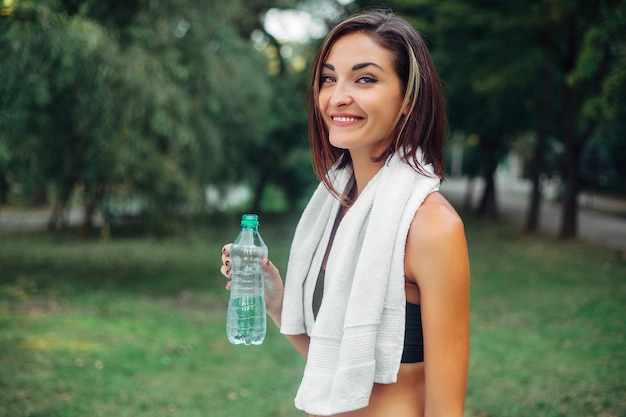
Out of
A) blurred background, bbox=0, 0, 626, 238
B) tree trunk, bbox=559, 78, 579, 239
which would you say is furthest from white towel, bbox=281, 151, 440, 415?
tree trunk, bbox=559, 78, 579, 239

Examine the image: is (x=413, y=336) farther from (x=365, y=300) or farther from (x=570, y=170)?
(x=570, y=170)

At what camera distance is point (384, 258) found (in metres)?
1.75

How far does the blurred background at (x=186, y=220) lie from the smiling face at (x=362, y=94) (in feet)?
2.29

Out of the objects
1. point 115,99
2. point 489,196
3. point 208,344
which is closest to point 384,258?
point 208,344

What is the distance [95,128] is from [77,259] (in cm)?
763

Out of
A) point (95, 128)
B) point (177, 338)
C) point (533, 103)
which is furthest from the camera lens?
point (533, 103)

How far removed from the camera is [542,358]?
8398mm

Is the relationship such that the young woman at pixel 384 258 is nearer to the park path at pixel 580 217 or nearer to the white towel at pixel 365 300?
the white towel at pixel 365 300

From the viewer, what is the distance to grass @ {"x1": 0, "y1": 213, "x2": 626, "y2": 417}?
6602 millimetres

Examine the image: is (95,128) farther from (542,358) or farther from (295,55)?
(295,55)

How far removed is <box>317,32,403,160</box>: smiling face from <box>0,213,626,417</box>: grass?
491cm

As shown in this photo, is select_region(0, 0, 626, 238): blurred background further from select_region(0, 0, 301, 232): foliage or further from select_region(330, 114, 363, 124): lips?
select_region(330, 114, 363, 124): lips

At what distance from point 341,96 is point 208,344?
768 centimetres

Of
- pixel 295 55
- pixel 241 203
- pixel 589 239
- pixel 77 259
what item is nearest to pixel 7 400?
pixel 77 259
